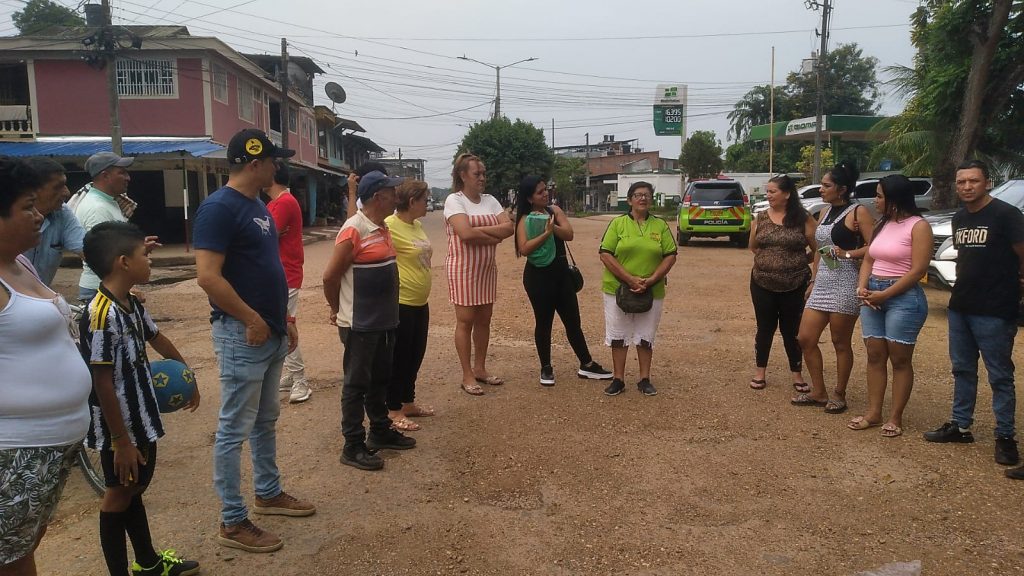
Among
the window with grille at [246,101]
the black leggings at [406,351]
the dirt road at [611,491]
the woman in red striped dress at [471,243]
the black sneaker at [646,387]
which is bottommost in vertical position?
the dirt road at [611,491]

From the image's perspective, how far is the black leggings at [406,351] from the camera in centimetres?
492

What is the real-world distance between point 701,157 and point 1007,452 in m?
40.8

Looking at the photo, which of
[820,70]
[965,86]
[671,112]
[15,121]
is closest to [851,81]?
[671,112]

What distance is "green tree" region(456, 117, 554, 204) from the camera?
1810 inches

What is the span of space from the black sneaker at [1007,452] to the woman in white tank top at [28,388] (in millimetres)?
4669

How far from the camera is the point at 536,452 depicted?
450 centimetres

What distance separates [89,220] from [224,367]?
6.29 ft

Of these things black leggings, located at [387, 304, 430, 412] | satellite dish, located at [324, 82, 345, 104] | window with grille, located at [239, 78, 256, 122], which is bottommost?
black leggings, located at [387, 304, 430, 412]

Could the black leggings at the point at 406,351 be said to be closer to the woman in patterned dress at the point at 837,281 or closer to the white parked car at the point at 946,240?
the woman in patterned dress at the point at 837,281

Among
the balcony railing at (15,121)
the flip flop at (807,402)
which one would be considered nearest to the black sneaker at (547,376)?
the flip flop at (807,402)

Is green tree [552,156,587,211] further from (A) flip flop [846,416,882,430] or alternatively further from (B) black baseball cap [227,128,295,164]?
(B) black baseball cap [227,128,295,164]

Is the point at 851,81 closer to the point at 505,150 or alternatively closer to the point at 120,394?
the point at 505,150

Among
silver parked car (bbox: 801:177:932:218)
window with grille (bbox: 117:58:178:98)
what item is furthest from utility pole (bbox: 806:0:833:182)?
window with grille (bbox: 117:58:178:98)

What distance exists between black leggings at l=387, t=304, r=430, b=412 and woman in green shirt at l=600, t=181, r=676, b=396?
1582mm
